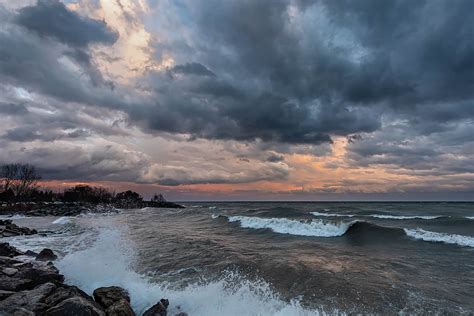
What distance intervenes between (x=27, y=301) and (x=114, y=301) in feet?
6.95

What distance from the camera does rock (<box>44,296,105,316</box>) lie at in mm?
7012

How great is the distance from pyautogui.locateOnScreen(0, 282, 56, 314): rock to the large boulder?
1373 millimetres

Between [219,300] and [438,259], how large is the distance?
11792 millimetres

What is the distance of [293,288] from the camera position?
397 inches

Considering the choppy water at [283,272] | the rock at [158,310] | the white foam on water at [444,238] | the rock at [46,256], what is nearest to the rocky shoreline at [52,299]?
the rock at [158,310]

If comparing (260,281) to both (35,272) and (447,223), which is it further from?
(447,223)

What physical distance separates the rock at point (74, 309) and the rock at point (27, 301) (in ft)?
2.38

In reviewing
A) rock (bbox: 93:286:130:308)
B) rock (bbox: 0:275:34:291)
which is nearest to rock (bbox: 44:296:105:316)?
rock (bbox: 93:286:130:308)

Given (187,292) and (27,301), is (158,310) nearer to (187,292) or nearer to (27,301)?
(187,292)

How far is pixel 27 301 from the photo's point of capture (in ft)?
25.8

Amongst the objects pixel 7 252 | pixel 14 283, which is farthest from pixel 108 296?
pixel 7 252

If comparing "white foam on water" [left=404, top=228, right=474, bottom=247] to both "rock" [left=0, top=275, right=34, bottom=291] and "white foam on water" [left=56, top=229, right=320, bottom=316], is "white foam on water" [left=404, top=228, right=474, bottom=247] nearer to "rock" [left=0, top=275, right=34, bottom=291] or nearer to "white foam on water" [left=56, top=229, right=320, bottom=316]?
"white foam on water" [left=56, top=229, right=320, bottom=316]


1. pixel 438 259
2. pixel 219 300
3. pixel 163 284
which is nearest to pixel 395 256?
pixel 438 259

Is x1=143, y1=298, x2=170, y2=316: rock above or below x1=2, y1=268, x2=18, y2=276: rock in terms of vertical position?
below
